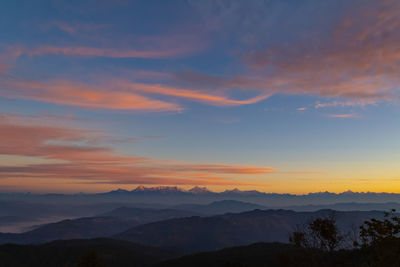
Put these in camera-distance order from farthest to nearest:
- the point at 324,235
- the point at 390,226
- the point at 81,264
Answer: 1. the point at 81,264
2. the point at 324,235
3. the point at 390,226

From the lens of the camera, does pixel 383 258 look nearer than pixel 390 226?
Yes

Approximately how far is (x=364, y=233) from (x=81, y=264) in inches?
3001

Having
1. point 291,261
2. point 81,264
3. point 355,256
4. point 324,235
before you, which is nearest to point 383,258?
point 291,261

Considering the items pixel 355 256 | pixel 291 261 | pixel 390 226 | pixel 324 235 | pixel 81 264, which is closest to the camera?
pixel 390 226

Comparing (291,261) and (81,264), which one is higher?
(291,261)

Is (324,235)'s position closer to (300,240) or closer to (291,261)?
(300,240)

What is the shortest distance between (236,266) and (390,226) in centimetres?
4524

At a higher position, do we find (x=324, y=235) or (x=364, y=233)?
(x=364, y=233)

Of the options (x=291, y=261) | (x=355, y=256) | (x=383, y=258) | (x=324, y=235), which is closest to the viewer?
(x=383, y=258)

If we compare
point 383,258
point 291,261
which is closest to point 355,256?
point 291,261

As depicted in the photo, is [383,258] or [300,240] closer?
[383,258]

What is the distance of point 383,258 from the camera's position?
22453 mm

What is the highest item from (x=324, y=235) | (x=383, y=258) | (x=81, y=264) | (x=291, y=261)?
(x=383, y=258)

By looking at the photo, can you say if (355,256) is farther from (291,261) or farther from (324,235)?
(291,261)
